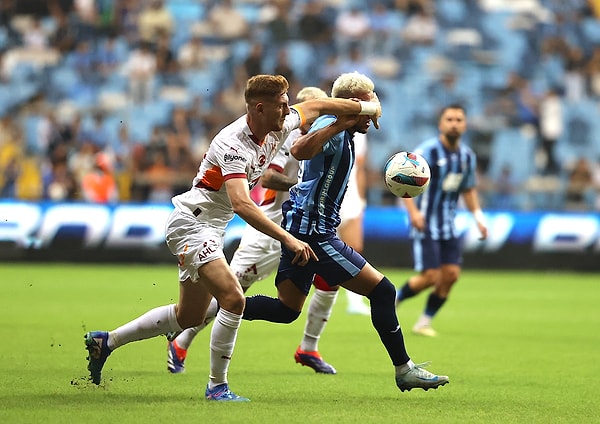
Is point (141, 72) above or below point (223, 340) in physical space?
above

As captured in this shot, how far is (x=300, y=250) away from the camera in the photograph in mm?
6707

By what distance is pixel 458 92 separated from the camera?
2444 cm

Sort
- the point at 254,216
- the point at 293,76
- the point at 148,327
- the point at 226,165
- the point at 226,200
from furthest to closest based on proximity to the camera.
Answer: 1. the point at 293,76
2. the point at 148,327
3. the point at 226,200
4. the point at 226,165
5. the point at 254,216

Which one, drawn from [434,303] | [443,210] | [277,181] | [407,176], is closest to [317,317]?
[277,181]

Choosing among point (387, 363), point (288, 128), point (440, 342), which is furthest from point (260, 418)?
point (440, 342)

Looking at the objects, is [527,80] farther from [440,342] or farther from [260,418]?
[260,418]

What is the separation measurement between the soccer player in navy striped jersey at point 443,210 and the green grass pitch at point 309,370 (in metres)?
0.59

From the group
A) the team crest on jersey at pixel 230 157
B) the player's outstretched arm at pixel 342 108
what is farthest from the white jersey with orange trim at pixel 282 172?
the team crest on jersey at pixel 230 157

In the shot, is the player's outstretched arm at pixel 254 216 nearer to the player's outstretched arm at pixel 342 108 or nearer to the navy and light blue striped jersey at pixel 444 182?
the player's outstretched arm at pixel 342 108

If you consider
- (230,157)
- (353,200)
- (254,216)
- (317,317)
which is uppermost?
(230,157)

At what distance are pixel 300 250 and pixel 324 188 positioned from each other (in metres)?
0.83

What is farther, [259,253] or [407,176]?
[259,253]

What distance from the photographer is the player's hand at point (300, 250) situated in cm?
668

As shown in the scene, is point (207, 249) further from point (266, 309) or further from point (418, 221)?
point (418, 221)
